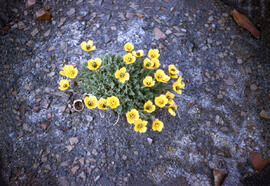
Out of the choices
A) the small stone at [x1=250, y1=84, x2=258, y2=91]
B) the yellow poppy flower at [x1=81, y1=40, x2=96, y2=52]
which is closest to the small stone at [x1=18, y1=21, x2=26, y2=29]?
the yellow poppy flower at [x1=81, y1=40, x2=96, y2=52]

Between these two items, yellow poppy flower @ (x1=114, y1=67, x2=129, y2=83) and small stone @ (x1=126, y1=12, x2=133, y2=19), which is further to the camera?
Answer: small stone @ (x1=126, y1=12, x2=133, y2=19)

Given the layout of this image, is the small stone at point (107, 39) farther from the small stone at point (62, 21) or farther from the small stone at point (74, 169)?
the small stone at point (74, 169)

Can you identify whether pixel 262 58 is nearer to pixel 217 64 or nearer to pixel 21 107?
pixel 217 64

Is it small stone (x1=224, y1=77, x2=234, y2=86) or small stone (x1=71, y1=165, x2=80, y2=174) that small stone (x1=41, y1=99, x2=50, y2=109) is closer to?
small stone (x1=71, y1=165, x2=80, y2=174)

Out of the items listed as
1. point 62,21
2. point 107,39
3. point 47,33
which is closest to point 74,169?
point 107,39

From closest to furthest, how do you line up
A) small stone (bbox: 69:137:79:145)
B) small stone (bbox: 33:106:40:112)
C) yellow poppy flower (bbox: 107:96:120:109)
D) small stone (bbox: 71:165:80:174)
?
yellow poppy flower (bbox: 107:96:120:109), small stone (bbox: 71:165:80:174), small stone (bbox: 69:137:79:145), small stone (bbox: 33:106:40:112)
